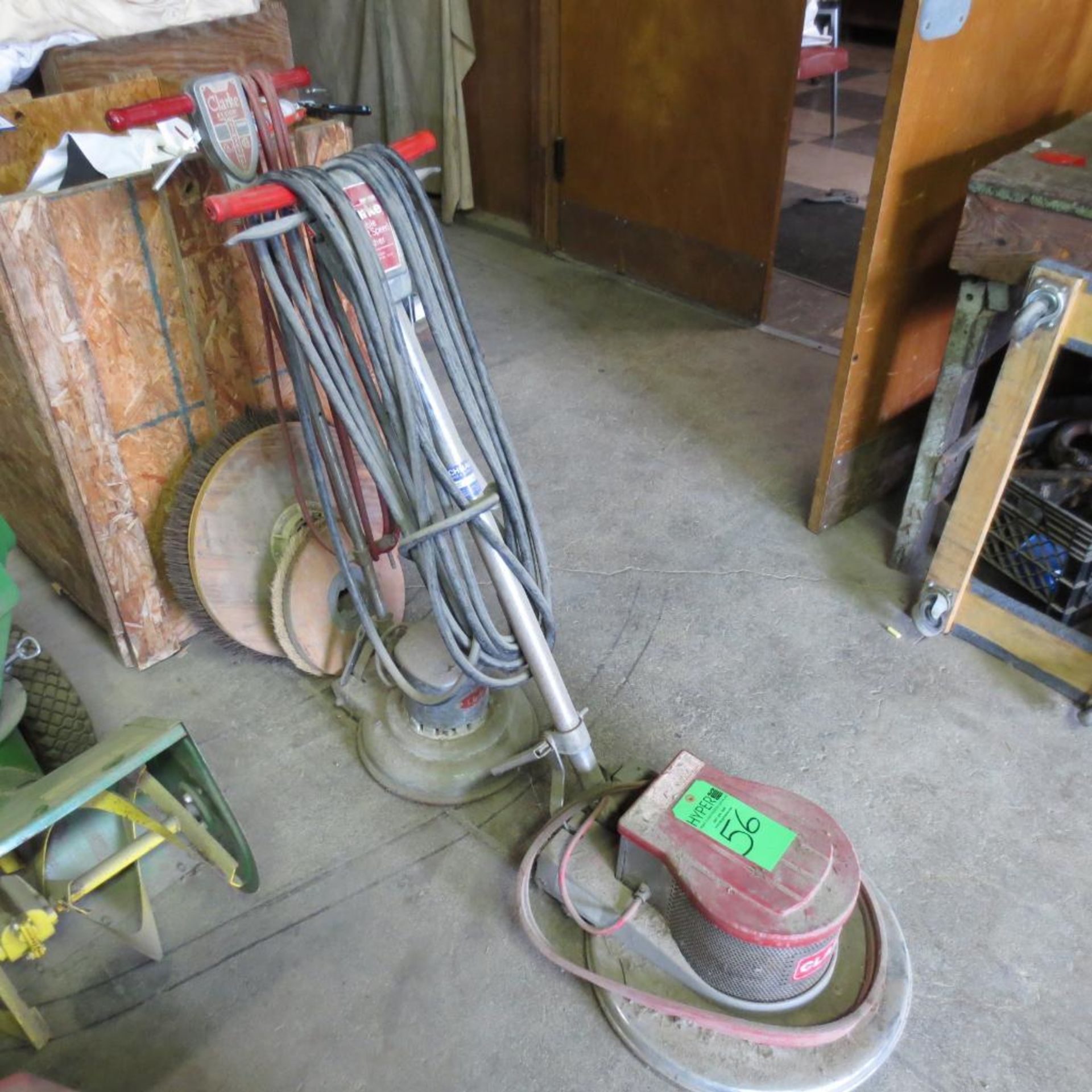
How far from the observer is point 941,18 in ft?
5.43

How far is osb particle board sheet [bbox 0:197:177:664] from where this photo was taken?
1512mm

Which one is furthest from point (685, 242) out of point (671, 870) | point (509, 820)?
point (671, 870)

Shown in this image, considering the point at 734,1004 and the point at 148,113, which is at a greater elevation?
the point at 148,113

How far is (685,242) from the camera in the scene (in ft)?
10.8

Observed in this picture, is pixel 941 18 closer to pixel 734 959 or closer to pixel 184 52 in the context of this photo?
pixel 734 959

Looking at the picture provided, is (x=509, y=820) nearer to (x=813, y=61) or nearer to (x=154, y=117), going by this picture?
(x=154, y=117)

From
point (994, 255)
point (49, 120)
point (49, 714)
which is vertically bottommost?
point (49, 714)

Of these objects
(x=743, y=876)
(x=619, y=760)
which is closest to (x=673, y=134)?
(x=619, y=760)

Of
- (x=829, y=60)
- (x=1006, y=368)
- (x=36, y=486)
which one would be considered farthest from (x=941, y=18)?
(x=829, y=60)

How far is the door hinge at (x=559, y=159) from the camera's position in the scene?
3.53 metres

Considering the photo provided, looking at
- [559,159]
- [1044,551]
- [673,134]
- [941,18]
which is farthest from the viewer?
[559,159]

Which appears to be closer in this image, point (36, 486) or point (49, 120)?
point (36, 486)

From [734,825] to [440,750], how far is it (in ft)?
2.05

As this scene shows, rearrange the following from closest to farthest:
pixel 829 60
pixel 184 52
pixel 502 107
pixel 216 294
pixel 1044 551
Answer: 1. pixel 216 294
2. pixel 1044 551
3. pixel 184 52
4. pixel 502 107
5. pixel 829 60
